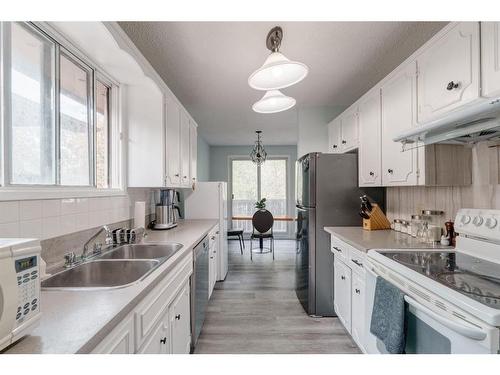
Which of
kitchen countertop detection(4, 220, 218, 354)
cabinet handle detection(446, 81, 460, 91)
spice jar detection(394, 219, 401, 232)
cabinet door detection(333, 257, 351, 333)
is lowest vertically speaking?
cabinet door detection(333, 257, 351, 333)

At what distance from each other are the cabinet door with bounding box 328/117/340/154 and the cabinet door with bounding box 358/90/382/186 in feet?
1.80

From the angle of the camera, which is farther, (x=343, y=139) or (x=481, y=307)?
(x=343, y=139)

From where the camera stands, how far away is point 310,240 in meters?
2.55

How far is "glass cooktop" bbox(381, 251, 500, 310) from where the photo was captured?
98cm

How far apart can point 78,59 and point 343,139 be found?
2540 millimetres

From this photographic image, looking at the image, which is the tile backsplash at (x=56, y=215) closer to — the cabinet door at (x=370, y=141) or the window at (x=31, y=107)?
the window at (x=31, y=107)

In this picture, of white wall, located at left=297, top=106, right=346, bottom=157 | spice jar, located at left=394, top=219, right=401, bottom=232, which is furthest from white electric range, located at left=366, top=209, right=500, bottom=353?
white wall, located at left=297, top=106, right=346, bottom=157

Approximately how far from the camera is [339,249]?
223cm

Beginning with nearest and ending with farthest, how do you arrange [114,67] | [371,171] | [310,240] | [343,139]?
[114,67]
[371,171]
[310,240]
[343,139]

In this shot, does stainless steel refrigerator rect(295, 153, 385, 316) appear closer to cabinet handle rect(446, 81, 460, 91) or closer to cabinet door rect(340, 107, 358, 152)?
cabinet door rect(340, 107, 358, 152)

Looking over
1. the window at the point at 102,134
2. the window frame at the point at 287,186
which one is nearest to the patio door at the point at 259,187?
the window frame at the point at 287,186
